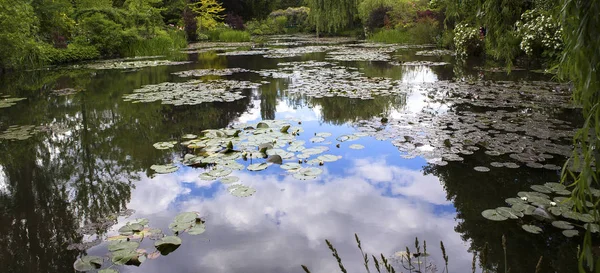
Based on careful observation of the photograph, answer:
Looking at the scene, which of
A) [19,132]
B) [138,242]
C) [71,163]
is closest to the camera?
[138,242]

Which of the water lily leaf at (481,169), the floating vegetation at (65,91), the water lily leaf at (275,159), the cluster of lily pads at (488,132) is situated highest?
the floating vegetation at (65,91)

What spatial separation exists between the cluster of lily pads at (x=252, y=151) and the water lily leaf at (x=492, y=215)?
57.3 inches

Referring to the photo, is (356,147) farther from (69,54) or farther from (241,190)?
(69,54)

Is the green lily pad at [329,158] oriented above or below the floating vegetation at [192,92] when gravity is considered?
below

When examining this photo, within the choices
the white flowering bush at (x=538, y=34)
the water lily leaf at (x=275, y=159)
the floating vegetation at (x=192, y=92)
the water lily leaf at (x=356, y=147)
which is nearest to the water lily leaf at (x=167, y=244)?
the water lily leaf at (x=275, y=159)

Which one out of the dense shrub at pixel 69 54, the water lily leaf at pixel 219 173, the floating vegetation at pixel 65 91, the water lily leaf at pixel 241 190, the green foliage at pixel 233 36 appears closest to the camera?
the water lily leaf at pixel 241 190

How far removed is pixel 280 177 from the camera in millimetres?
3684

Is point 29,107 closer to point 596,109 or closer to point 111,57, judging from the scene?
point 596,109

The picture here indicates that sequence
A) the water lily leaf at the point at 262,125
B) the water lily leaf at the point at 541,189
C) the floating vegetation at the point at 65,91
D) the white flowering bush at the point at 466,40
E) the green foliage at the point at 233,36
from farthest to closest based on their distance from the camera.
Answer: the green foliage at the point at 233,36 → the white flowering bush at the point at 466,40 → the floating vegetation at the point at 65,91 → the water lily leaf at the point at 262,125 → the water lily leaf at the point at 541,189

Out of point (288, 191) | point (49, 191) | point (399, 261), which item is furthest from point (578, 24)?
point (49, 191)

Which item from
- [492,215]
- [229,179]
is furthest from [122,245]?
[492,215]

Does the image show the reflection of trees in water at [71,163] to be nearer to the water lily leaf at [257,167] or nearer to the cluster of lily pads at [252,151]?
the cluster of lily pads at [252,151]

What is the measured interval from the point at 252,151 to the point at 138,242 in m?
1.89

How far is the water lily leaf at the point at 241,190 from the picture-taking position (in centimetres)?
331
